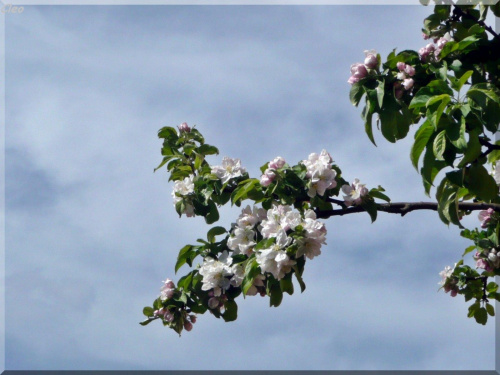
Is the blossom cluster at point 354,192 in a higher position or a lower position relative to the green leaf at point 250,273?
higher

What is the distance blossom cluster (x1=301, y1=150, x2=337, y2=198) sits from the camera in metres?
2.95

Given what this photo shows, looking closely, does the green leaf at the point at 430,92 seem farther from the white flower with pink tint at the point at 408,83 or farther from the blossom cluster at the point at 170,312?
the blossom cluster at the point at 170,312

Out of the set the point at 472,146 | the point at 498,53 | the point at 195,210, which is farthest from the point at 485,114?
the point at 195,210

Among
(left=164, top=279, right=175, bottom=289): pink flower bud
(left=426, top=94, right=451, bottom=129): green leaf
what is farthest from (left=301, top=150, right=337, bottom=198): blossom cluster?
(left=164, top=279, right=175, bottom=289): pink flower bud

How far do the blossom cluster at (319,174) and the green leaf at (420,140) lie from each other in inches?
21.6

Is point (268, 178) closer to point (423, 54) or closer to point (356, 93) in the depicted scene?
point (356, 93)

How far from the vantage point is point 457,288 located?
4352 millimetres

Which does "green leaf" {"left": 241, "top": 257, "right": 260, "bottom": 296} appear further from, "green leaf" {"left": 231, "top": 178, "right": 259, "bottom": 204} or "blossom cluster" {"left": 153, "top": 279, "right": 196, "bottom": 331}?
"blossom cluster" {"left": 153, "top": 279, "right": 196, "bottom": 331}

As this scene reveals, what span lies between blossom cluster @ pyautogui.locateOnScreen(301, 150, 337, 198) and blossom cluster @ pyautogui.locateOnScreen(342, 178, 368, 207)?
12 centimetres

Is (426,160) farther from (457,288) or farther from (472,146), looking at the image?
(457,288)

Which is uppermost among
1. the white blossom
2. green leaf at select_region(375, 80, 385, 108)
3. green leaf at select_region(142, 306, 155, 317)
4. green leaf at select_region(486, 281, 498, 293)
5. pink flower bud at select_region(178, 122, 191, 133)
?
pink flower bud at select_region(178, 122, 191, 133)

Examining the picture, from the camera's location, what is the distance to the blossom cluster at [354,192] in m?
3.03

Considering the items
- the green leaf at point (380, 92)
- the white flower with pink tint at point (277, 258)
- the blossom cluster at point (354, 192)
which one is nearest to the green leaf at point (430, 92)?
the green leaf at point (380, 92)

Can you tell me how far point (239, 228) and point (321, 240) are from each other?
505mm
